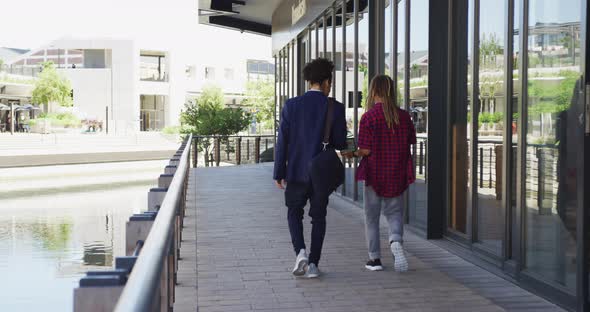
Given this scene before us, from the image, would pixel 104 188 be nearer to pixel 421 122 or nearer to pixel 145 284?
pixel 421 122

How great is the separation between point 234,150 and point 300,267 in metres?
18.0

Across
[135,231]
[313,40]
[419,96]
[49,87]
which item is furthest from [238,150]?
[49,87]

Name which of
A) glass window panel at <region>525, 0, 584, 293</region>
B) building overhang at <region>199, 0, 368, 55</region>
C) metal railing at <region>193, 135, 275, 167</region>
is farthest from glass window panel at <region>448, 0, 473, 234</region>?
metal railing at <region>193, 135, 275, 167</region>

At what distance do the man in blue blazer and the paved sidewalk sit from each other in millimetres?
432

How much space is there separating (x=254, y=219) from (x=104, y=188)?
1307cm

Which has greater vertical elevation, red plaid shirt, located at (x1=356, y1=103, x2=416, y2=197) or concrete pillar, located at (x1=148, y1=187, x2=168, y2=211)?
red plaid shirt, located at (x1=356, y1=103, x2=416, y2=197)

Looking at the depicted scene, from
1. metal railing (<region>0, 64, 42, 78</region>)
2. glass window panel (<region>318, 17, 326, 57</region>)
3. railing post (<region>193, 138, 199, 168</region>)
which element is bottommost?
railing post (<region>193, 138, 199, 168</region>)

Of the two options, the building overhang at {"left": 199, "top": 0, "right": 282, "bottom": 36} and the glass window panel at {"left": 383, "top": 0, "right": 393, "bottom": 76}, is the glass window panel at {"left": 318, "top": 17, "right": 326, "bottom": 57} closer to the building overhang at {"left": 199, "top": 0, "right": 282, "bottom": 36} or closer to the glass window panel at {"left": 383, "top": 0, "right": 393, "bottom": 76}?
the building overhang at {"left": 199, "top": 0, "right": 282, "bottom": 36}

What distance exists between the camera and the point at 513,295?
5.66 metres

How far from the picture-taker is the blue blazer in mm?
6023

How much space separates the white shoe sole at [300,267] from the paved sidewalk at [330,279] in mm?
62

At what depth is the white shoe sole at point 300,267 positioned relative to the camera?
6.21 meters

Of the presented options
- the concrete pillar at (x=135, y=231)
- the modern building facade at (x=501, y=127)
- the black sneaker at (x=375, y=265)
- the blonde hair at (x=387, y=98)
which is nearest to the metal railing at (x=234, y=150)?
the modern building facade at (x=501, y=127)

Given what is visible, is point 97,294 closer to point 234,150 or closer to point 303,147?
point 303,147
